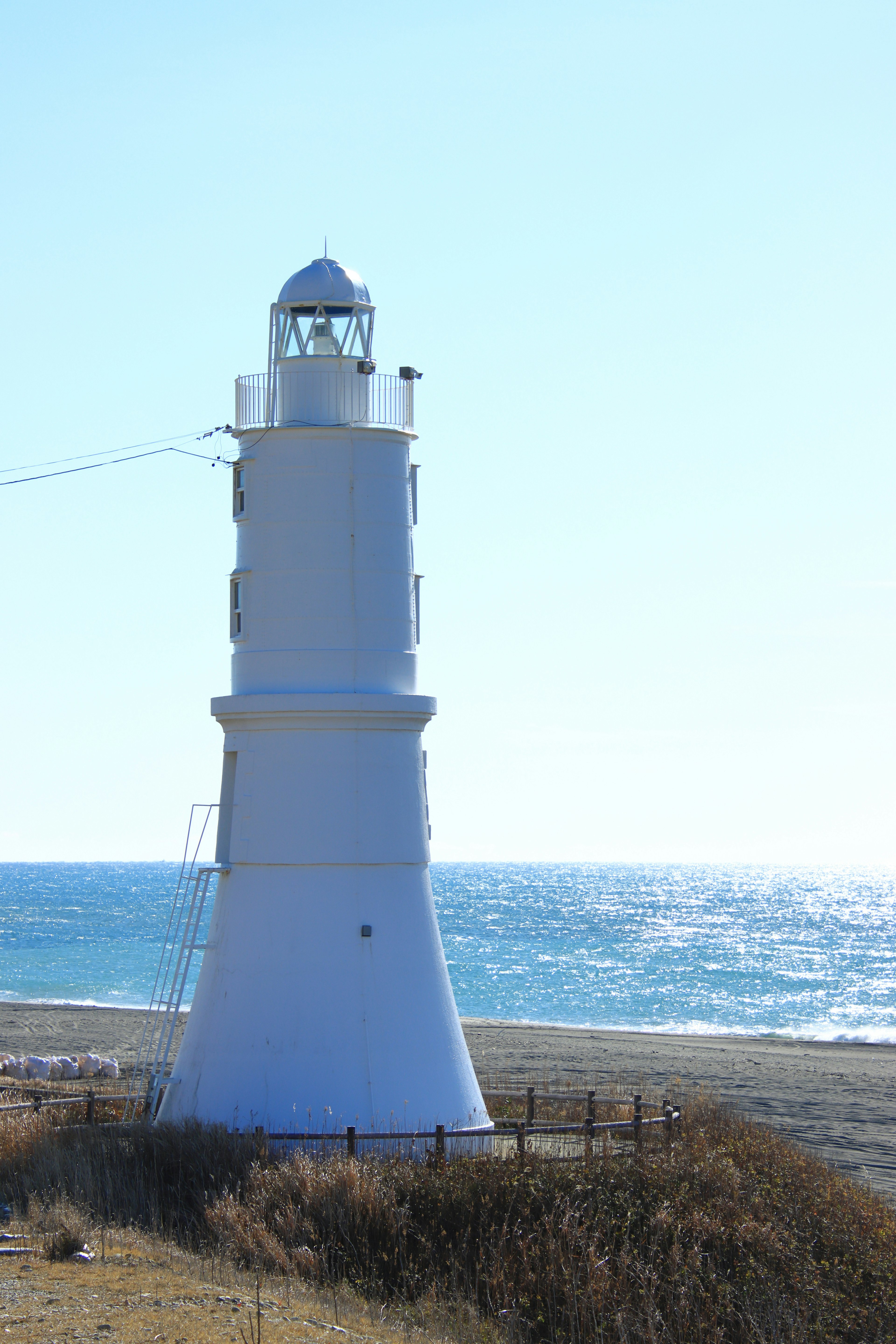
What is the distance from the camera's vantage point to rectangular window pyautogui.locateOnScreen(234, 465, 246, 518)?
1390 centimetres

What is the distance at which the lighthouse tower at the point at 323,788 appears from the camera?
12.8m

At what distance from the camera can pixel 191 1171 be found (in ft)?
38.7

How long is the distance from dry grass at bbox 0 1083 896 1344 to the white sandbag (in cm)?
1227

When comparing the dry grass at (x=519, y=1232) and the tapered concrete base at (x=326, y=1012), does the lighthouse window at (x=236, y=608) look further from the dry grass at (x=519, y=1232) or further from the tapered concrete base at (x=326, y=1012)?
the dry grass at (x=519, y=1232)

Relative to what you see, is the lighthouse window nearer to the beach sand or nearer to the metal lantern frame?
the metal lantern frame

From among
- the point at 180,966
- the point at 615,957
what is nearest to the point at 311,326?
the point at 180,966

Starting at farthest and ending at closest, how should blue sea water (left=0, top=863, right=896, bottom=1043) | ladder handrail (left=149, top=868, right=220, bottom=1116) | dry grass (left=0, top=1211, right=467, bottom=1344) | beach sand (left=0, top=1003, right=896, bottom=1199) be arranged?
1. blue sea water (left=0, top=863, right=896, bottom=1043)
2. beach sand (left=0, top=1003, right=896, bottom=1199)
3. ladder handrail (left=149, top=868, right=220, bottom=1116)
4. dry grass (left=0, top=1211, right=467, bottom=1344)

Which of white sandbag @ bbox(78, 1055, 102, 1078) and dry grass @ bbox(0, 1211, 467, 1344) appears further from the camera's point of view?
white sandbag @ bbox(78, 1055, 102, 1078)

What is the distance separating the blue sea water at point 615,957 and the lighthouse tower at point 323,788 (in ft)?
104

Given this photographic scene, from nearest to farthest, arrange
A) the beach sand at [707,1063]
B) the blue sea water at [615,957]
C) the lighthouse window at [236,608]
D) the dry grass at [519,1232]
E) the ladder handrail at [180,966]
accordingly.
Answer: the dry grass at [519,1232]
the ladder handrail at [180,966]
the lighthouse window at [236,608]
the beach sand at [707,1063]
the blue sea water at [615,957]

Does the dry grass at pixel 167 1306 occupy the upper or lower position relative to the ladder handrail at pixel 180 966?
lower

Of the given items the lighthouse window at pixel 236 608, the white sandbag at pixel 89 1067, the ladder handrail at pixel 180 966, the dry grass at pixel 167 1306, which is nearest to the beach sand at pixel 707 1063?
the white sandbag at pixel 89 1067

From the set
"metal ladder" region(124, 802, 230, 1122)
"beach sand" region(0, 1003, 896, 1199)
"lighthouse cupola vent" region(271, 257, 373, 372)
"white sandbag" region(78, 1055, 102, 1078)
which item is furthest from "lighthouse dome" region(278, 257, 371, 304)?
"white sandbag" region(78, 1055, 102, 1078)

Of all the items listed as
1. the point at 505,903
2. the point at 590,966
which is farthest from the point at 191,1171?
the point at 505,903
